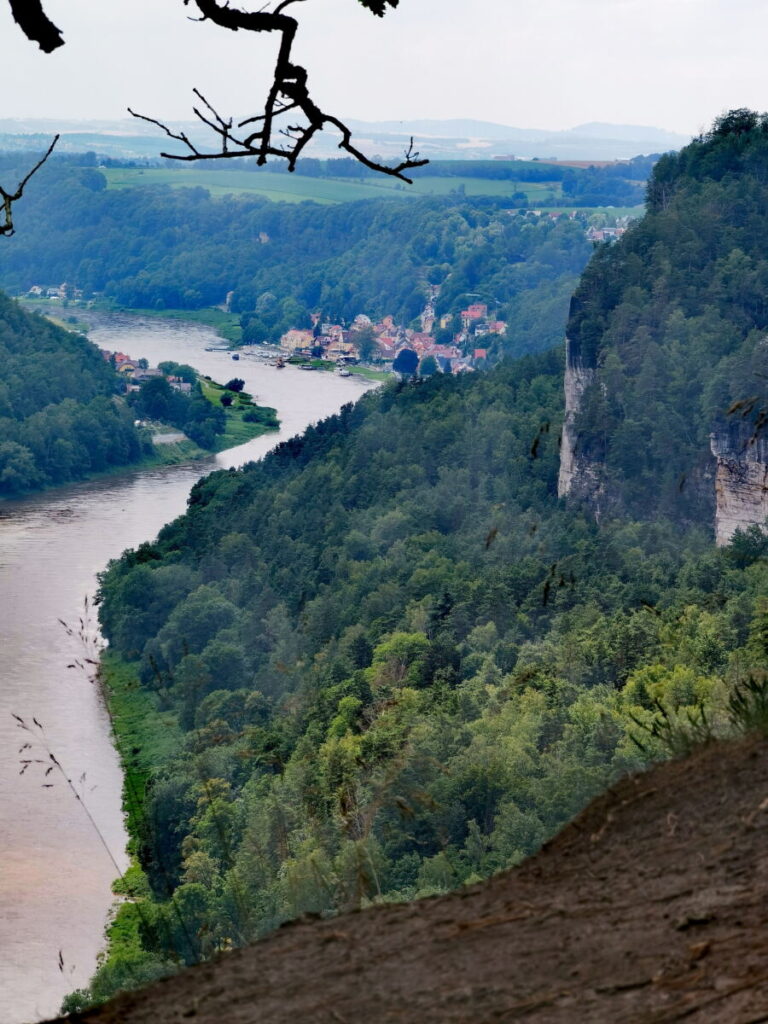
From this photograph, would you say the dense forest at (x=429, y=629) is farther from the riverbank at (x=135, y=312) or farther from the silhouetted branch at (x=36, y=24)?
the riverbank at (x=135, y=312)

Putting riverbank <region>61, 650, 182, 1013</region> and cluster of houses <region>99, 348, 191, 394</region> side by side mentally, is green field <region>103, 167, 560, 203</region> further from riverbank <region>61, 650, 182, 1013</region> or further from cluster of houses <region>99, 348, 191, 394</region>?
riverbank <region>61, 650, 182, 1013</region>

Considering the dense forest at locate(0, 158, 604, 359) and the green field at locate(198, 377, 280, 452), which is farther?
the dense forest at locate(0, 158, 604, 359)

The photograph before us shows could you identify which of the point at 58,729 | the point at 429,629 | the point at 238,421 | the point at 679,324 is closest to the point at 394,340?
the point at 238,421

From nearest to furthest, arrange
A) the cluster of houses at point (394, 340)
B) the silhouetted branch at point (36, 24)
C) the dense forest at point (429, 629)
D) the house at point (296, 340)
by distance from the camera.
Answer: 1. the silhouetted branch at point (36, 24)
2. the dense forest at point (429, 629)
3. the cluster of houses at point (394, 340)
4. the house at point (296, 340)

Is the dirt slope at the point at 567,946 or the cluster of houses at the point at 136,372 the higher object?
the dirt slope at the point at 567,946

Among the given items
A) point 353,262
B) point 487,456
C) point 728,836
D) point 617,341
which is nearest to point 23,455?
point 487,456

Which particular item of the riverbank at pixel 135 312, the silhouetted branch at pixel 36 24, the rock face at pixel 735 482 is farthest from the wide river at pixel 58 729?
the riverbank at pixel 135 312

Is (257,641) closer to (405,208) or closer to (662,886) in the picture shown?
(662,886)

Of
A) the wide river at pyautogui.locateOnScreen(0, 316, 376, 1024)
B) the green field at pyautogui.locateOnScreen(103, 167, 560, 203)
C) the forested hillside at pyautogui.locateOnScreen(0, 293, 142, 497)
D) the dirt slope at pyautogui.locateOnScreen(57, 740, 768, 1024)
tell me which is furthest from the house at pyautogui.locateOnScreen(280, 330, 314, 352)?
the dirt slope at pyautogui.locateOnScreen(57, 740, 768, 1024)
